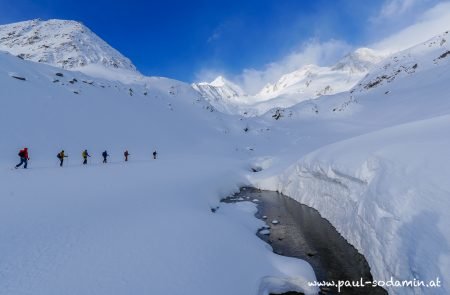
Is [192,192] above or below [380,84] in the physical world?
below

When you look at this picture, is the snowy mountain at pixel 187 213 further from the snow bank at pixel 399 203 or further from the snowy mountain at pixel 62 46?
the snowy mountain at pixel 62 46

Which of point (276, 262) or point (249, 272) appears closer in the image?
point (249, 272)

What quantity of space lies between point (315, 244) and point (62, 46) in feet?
418

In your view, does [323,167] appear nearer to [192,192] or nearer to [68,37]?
[192,192]

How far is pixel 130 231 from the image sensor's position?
13.0 meters

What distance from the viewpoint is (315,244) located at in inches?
720

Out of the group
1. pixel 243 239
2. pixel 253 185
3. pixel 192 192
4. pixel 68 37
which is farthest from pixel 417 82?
pixel 68 37

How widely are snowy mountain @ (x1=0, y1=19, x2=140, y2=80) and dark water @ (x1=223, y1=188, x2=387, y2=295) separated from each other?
8029 cm

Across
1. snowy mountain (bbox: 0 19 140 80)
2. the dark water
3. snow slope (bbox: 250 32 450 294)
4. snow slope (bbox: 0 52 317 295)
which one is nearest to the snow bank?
snow slope (bbox: 250 32 450 294)

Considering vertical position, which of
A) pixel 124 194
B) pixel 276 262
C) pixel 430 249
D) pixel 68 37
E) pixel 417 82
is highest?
pixel 68 37

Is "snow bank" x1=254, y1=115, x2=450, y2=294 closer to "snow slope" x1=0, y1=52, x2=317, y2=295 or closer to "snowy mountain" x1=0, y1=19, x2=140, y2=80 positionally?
"snow slope" x1=0, y1=52, x2=317, y2=295

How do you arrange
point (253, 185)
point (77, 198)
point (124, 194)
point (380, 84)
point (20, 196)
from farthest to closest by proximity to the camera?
point (380, 84) < point (253, 185) < point (124, 194) < point (77, 198) < point (20, 196)

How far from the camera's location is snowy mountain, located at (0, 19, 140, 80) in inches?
4109

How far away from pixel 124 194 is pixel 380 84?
89.6 m
